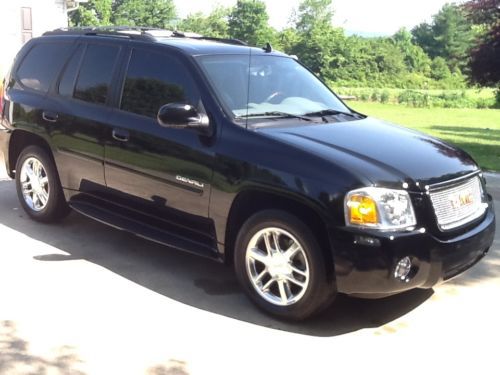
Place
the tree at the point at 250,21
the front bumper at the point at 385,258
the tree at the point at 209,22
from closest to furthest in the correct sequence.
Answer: the front bumper at the point at 385,258
the tree at the point at 250,21
the tree at the point at 209,22

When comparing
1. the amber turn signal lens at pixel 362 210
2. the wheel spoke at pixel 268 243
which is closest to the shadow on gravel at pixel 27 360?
the wheel spoke at pixel 268 243

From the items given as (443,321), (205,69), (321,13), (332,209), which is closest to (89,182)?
(205,69)

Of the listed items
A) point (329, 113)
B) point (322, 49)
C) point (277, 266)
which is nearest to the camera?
point (277, 266)

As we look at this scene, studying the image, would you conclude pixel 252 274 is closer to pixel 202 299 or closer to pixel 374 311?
pixel 202 299

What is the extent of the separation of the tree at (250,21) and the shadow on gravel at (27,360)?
6654 cm

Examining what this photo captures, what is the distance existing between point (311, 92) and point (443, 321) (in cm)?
220

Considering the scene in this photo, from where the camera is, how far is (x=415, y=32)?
339 feet

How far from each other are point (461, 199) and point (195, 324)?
1.98 m

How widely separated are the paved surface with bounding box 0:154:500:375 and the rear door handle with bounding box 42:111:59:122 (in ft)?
3.95

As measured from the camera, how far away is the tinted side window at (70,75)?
19.2 feet

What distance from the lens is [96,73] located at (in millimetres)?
5652

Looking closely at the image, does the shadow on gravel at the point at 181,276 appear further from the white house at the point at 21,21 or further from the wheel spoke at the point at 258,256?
the white house at the point at 21,21

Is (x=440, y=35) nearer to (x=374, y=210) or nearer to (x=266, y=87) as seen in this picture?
(x=266, y=87)

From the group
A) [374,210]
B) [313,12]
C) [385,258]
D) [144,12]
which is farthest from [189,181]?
[313,12]
